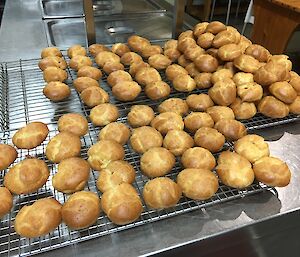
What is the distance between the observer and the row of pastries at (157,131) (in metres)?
0.73

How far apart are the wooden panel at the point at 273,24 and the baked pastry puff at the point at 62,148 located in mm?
2266

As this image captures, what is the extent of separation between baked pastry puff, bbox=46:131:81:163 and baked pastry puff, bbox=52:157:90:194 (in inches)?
2.0

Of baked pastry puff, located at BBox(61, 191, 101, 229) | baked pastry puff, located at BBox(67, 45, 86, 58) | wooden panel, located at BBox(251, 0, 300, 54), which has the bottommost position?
wooden panel, located at BBox(251, 0, 300, 54)

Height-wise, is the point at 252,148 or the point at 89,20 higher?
the point at 89,20

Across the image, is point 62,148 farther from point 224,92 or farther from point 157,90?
point 224,92

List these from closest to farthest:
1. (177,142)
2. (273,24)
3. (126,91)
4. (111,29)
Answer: (177,142) < (126,91) < (111,29) < (273,24)

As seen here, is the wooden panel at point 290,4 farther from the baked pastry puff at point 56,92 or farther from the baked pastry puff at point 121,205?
the baked pastry puff at point 121,205

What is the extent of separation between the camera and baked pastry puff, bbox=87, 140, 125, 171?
84cm

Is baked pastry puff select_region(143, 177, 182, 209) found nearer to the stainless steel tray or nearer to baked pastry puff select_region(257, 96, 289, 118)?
baked pastry puff select_region(257, 96, 289, 118)

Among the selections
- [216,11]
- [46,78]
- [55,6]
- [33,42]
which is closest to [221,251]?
[46,78]

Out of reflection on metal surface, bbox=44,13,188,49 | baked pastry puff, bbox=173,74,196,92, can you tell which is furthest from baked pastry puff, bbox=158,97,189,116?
reflection on metal surface, bbox=44,13,188,49

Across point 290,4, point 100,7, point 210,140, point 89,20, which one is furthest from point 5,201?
point 290,4

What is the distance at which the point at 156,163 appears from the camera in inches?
32.4

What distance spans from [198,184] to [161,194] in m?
0.10
